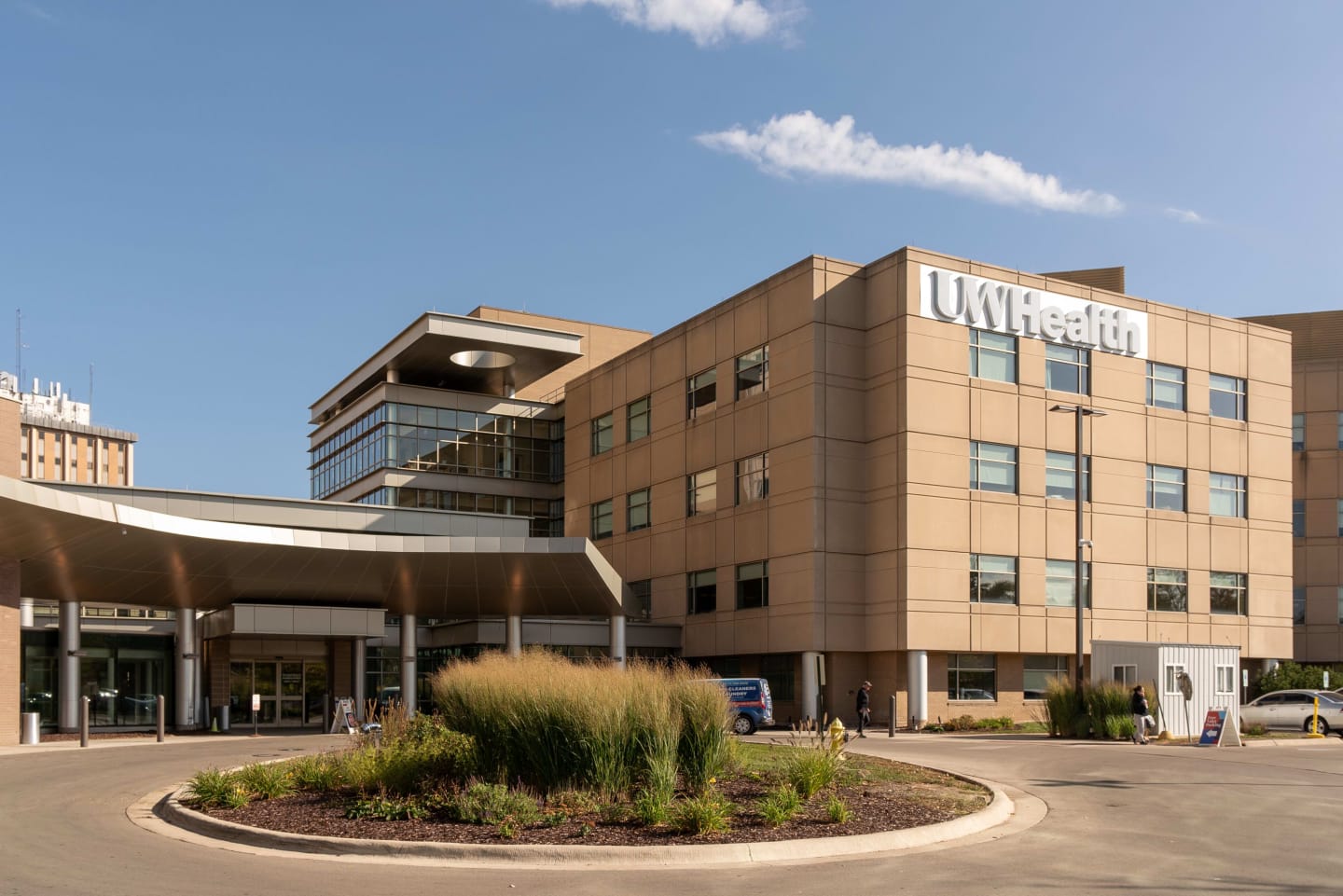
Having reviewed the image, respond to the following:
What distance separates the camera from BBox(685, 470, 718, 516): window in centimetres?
5288

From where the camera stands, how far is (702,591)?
5366 centimetres

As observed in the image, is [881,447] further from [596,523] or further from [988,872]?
[988,872]

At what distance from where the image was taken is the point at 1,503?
91.4 feet

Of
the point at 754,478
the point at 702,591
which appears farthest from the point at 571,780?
the point at 702,591

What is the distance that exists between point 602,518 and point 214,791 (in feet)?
146

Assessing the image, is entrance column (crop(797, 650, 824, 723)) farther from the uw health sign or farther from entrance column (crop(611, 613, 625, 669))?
the uw health sign

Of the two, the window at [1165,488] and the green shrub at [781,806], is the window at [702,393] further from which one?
the green shrub at [781,806]

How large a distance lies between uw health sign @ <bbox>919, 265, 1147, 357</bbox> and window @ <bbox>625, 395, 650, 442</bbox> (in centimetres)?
1571

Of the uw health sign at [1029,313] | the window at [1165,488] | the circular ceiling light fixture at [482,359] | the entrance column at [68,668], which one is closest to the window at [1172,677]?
the uw health sign at [1029,313]

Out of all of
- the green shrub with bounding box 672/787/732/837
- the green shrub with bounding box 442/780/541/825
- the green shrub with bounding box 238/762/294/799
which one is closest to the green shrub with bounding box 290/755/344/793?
the green shrub with bounding box 238/762/294/799

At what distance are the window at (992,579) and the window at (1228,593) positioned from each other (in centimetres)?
1083

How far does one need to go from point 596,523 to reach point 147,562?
27.7m

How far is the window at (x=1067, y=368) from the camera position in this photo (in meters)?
50.1

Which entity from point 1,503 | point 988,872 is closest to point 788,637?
point 1,503
